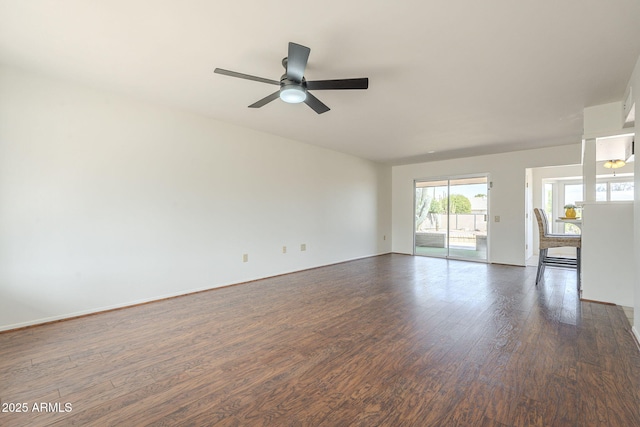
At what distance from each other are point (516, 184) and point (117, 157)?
676 cm

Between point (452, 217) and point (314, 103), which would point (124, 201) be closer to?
point (314, 103)

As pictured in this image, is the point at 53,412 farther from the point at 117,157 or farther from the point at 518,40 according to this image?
the point at 518,40

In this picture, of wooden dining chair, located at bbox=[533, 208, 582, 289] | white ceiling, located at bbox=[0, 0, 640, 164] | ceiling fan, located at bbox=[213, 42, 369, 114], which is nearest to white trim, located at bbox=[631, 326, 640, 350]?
wooden dining chair, located at bbox=[533, 208, 582, 289]

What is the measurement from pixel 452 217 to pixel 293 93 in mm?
5514

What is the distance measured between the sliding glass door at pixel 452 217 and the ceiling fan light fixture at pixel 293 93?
17.2ft

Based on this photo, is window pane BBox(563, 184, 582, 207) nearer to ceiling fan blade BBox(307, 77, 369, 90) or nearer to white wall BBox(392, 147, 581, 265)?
white wall BBox(392, 147, 581, 265)

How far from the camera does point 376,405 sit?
1562 millimetres

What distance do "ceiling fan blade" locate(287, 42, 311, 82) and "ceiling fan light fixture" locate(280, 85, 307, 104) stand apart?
0.07m

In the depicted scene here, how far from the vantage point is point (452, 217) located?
6688 mm

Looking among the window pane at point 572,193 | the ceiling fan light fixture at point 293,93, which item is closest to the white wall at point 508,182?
the window pane at point 572,193

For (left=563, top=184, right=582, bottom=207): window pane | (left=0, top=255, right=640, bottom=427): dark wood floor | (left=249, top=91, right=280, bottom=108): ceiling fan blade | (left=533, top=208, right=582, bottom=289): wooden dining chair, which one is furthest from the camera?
(left=563, top=184, right=582, bottom=207): window pane

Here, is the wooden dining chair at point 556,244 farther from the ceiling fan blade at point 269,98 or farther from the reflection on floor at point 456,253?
the ceiling fan blade at point 269,98

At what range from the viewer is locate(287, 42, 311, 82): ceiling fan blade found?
1.97 meters

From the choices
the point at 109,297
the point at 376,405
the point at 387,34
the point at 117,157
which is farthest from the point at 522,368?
the point at 117,157
